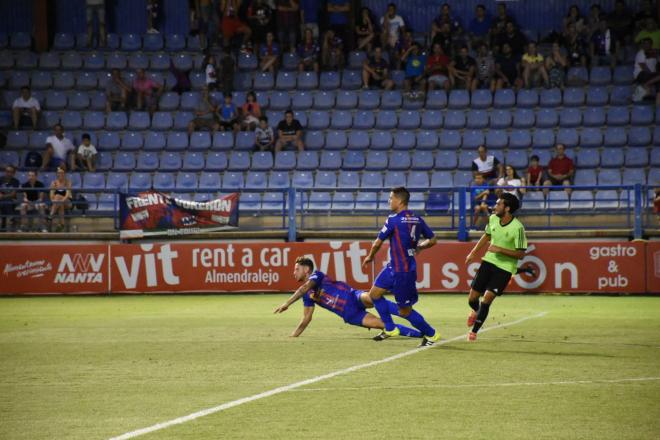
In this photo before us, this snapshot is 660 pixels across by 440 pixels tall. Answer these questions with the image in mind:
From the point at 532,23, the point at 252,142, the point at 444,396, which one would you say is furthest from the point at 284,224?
the point at 444,396

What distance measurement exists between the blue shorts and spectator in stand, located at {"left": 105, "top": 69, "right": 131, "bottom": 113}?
55.7 feet

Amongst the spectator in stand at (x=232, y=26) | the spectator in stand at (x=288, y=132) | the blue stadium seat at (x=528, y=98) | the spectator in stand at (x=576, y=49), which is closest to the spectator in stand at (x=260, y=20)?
the spectator in stand at (x=232, y=26)

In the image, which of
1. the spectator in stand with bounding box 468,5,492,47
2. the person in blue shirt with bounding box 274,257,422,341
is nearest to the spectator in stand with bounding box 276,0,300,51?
the spectator in stand with bounding box 468,5,492,47

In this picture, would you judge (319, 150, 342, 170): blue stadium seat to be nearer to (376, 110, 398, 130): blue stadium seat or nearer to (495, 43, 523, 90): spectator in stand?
(376, 110, 398, 130): blue stadium seat

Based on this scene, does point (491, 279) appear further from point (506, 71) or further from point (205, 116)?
point (205, 116)

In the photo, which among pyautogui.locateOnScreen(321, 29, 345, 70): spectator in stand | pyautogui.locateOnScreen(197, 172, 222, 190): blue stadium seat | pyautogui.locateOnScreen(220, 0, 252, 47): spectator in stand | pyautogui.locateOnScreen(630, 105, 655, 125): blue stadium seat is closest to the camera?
pyautogui.locateOnScreen(197, 172, 222, 190): blue stadium seat

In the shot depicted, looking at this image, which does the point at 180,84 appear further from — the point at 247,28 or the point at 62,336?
the point at 62,336

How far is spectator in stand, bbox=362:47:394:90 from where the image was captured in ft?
Result: 90.5

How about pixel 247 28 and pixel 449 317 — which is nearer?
pixel 449 317

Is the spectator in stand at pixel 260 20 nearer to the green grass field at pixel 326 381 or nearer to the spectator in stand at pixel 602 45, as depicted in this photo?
the spectator in stand at pixel 602 45

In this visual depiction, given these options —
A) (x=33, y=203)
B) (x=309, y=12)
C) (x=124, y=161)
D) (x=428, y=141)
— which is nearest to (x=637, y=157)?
(x=428, y=141)

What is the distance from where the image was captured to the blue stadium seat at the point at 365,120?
88.3 feet

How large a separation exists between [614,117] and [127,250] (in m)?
12.3

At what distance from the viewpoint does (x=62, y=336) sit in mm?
14406
